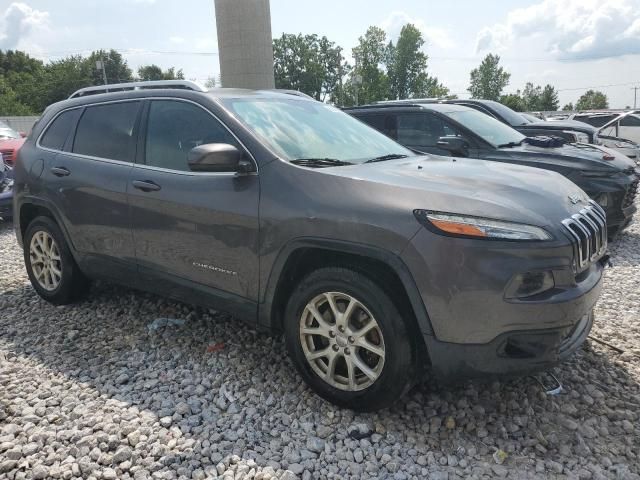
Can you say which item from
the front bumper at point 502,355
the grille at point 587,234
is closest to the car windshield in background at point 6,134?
the front bumper at point 502,355

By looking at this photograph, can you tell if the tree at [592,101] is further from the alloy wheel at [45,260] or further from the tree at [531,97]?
the alloy wheel at [45,260]

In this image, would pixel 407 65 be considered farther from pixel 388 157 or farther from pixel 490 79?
pixel 388 157

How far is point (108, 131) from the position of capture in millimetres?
4035

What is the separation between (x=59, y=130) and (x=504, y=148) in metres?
4.92

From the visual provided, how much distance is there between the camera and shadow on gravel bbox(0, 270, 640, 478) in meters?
2.60

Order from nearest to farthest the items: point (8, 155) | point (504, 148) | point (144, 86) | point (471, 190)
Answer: point (471, 190)
point (144, 86)
point (504, 148)
point (8, 155)

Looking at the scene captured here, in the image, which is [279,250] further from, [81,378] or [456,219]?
[81,378]

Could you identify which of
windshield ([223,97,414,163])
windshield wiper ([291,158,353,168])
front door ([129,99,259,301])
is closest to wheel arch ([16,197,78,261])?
front door ([129,99,259,301])

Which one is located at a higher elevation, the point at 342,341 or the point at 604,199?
the point at 604,199

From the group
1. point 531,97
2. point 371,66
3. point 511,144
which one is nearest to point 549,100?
point 531,97

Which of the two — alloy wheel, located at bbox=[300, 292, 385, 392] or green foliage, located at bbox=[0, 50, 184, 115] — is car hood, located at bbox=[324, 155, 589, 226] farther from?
green foliage, located at bbox=[0, 50, 184, 115]

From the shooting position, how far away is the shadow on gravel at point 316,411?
2.60 meters

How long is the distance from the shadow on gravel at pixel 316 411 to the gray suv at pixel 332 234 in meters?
0.27

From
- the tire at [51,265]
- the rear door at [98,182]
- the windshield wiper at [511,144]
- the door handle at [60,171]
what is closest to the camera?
the rear door at [98,182]
